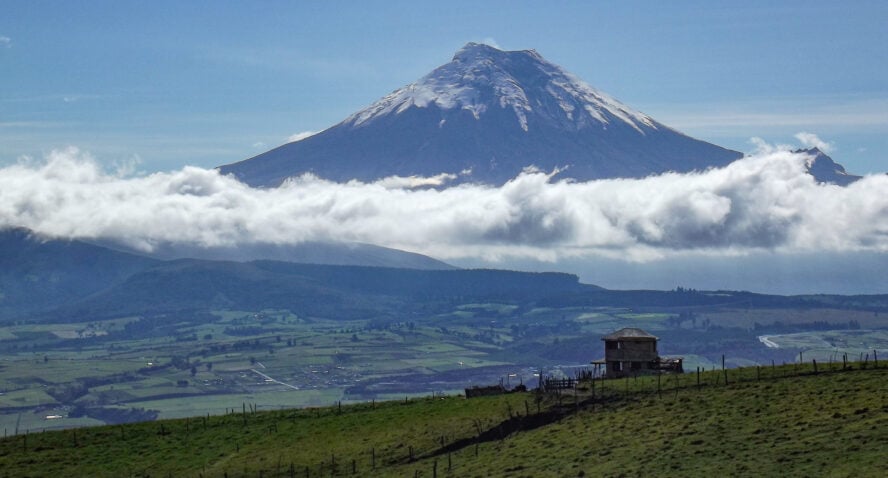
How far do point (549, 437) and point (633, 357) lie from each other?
1651 inches

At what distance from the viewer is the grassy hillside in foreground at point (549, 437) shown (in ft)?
261

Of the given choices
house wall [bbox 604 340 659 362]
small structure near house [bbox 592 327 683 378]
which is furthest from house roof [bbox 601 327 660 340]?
house wall [bbox 604 340 659 362]

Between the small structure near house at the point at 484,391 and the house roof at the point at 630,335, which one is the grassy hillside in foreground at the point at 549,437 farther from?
the house roof at the point at 630,335

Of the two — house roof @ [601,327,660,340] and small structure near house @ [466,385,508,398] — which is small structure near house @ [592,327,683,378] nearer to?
house roof @ [601,327,660,340]

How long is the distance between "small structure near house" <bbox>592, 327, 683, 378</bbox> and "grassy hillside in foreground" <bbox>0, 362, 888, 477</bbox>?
59.9 feet

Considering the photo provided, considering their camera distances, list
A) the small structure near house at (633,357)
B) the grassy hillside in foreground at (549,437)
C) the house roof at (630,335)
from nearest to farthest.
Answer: the grassy hillside in foreground at (549,437), the small structure near house at (633,357), the house roof at (630,335)

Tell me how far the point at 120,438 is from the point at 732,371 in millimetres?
59078

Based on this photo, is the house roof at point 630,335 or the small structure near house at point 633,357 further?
the house roof at point 630,335

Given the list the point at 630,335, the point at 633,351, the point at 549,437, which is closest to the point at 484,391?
the point at 633,351

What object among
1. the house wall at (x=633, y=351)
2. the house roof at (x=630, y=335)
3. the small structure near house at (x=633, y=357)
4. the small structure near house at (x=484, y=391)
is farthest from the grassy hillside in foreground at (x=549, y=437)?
→ the house roof at (x=630, y=335)

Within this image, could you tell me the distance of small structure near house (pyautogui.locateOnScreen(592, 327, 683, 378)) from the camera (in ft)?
443

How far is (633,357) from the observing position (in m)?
136

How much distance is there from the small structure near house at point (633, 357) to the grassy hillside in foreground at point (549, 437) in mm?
18267

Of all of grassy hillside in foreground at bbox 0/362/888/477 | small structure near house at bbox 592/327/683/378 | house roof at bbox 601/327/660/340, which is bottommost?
grassy hillside in foreground at bbox 0/362/888/477
